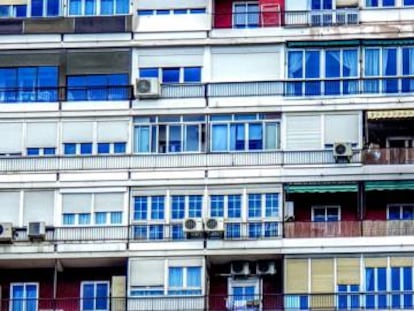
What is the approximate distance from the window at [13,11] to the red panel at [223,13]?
211 inches

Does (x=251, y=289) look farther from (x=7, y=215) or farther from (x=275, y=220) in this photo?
(x=7, y=215)

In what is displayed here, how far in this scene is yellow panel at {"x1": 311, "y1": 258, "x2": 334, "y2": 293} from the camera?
189ft

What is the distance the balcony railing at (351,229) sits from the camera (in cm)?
5778

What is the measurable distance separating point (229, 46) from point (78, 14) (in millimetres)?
4404

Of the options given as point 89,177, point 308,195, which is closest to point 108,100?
point 89,177

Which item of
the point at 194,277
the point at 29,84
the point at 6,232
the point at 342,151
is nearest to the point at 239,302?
the point at 194,277

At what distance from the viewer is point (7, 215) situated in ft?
194

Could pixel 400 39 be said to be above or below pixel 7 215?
above

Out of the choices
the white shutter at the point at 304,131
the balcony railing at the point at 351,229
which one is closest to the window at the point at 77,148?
the white shutter at the point at 304,131

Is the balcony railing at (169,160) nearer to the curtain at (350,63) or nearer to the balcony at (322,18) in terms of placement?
the curtain at (350,63)

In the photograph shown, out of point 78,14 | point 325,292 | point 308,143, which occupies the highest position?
point 78,14

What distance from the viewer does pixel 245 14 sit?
199 feet

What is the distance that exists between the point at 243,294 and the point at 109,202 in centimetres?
446

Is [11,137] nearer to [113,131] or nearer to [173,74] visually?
[113,131]
